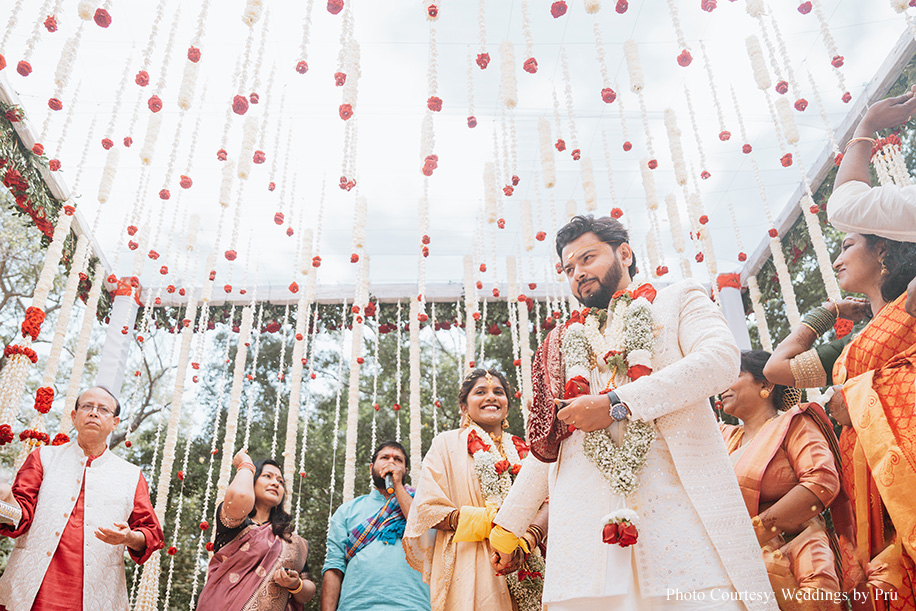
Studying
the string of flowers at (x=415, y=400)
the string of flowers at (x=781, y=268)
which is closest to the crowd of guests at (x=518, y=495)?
A: the string of flowers at (x=415, y=400)

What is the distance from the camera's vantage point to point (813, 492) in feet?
6.46

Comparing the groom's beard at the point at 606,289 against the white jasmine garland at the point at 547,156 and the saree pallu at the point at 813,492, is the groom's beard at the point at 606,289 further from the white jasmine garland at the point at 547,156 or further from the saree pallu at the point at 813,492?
the white jasmine garland at the point at 547,156

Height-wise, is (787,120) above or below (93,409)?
above

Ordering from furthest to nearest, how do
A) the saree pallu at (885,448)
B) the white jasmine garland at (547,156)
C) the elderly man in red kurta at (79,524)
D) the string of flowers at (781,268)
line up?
the string of flowers at (781,268)
the white jasmine garland at (547,156)
the elderly man in red kurta at (79,524)
the saree pallu at (885,448)

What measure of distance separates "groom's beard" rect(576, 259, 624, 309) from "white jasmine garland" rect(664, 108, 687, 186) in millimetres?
3047

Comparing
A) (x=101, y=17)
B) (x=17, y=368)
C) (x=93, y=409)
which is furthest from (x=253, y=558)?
(x=101, y=17)

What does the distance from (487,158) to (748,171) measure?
2403 mm

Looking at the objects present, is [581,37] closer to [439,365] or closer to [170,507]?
[439,365]

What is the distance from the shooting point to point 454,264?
7094 mm

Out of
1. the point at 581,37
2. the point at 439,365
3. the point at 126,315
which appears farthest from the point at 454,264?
the point at 126,315

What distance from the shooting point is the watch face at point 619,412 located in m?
1.47

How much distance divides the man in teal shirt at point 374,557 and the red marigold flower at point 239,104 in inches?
90.2

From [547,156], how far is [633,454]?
3.33m

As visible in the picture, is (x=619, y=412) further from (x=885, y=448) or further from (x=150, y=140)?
(x=150, y=140)
